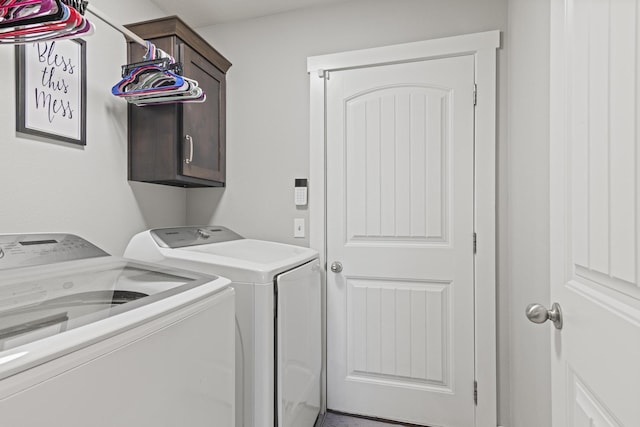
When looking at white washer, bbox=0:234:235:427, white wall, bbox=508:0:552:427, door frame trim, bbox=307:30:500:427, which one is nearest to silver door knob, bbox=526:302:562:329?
white wall, bbox=508:0:552:427

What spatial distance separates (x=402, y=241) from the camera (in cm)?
200

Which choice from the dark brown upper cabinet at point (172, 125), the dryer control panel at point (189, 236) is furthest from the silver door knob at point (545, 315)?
the dark brown upper cabinet at point (172, 125)

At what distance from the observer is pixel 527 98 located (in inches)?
58.5

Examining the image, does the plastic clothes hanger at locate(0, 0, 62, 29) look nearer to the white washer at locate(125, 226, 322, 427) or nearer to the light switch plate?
the white washer at locate(125, 226, 322, 427)

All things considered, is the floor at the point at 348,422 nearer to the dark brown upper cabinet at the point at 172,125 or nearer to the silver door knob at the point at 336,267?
the silver door knob at the point at 336,267

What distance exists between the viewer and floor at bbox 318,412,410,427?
1.97 metres

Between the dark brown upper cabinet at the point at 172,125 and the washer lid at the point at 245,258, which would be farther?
the dark brown upper cabinet at the point at 172,125

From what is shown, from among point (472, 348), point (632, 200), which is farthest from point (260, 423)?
point (632, 200)

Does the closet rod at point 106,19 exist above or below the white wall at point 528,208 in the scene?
above

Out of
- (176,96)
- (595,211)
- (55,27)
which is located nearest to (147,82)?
(176,96)

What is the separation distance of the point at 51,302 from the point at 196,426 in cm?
47

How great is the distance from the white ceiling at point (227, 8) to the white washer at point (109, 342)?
1644 mm

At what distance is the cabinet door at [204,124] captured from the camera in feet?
6.00

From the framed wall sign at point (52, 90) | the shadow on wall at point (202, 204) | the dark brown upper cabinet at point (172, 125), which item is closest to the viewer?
the framed wall sign at point (52, 90)
